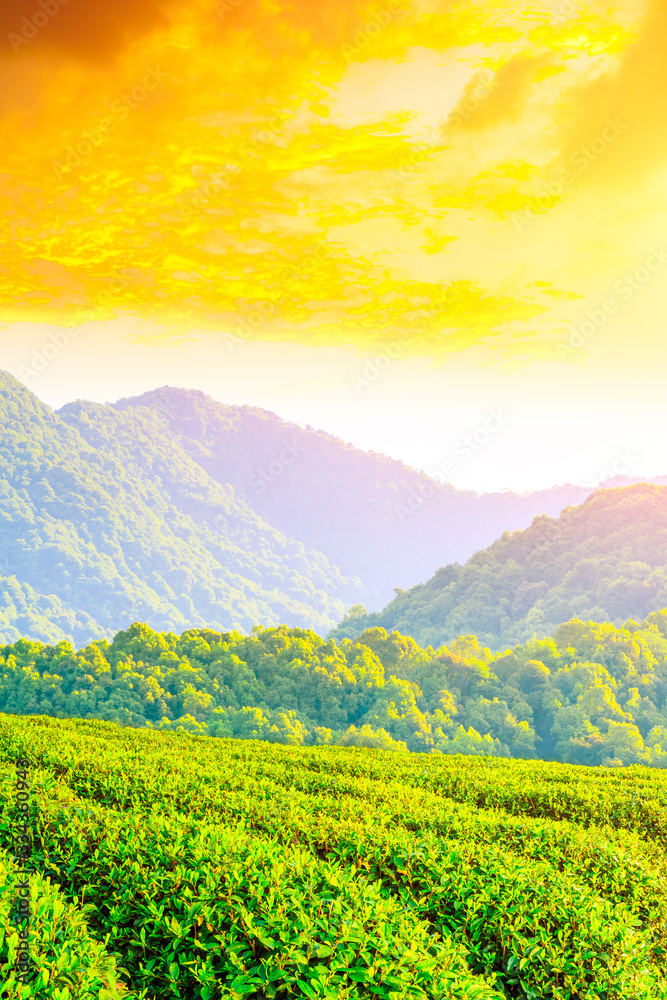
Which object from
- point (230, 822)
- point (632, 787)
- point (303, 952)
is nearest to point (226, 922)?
point (303, 952)

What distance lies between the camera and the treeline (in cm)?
3659

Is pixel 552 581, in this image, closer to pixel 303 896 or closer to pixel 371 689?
pixel 371 689

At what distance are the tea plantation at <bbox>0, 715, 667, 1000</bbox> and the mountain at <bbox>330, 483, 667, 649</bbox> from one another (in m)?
92.8

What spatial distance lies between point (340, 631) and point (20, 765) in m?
100

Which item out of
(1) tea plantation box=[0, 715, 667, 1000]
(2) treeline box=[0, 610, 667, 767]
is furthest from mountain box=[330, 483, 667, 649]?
(1) tea plantation box=[0, 715, 667, 1000]

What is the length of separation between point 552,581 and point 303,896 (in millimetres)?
112384

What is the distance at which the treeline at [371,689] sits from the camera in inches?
1441

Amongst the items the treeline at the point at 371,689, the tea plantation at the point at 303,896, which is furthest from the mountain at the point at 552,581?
the tea plantation at the point at 303,896

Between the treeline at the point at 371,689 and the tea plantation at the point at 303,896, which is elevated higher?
the tea plantation at the point at 303,896

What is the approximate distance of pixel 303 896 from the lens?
13.3 feet

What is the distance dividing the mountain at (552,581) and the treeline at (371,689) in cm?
3617

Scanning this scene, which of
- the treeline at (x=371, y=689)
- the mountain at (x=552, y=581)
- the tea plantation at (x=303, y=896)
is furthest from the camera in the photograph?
the mountain at (x=552, y=581)

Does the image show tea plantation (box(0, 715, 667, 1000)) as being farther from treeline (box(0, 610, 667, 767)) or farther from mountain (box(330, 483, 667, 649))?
mountain (box(330, 483, 667, 649))

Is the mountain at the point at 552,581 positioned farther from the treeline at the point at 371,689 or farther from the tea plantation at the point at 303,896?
the tea plantation at the point at 303,896
